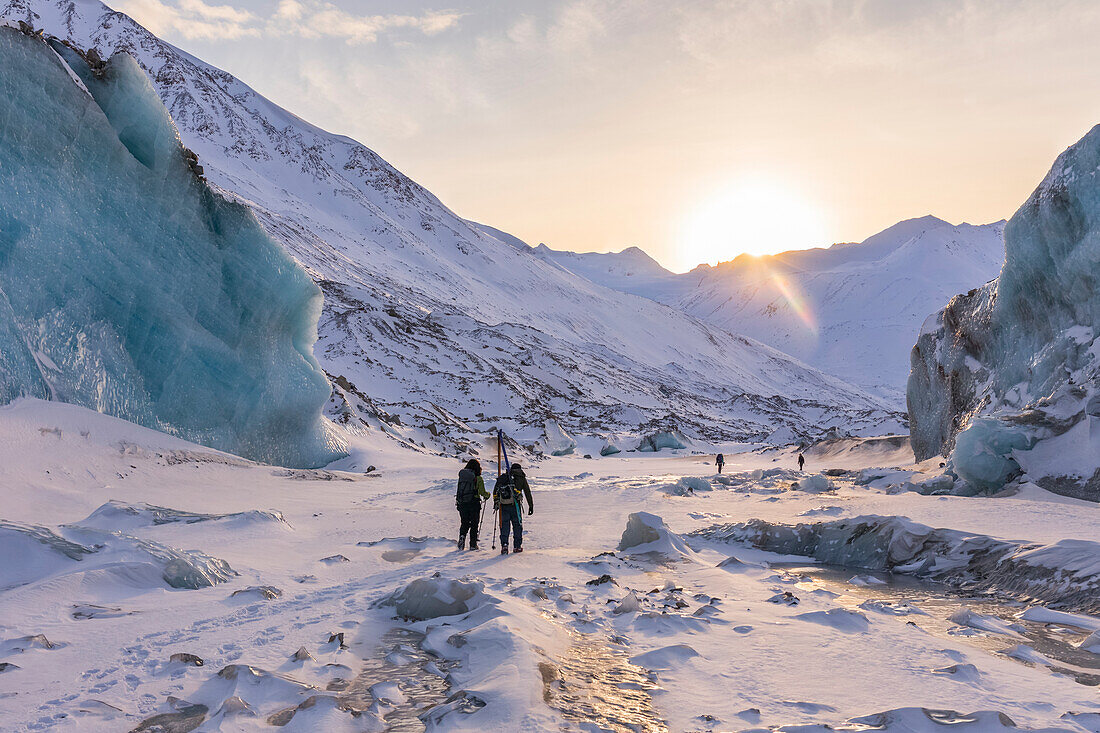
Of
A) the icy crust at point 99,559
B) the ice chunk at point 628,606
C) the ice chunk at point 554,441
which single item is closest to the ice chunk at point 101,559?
the icy crust at point 99,559

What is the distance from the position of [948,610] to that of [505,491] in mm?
6445

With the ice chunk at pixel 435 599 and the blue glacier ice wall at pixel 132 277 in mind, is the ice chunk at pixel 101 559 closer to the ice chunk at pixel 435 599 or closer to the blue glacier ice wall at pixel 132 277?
the ice chunk at pixel 435 599

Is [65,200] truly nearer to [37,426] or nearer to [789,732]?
[37,426]

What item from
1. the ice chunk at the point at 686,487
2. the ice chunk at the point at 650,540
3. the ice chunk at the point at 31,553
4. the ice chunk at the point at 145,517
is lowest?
the ice chunk at the point at 686,487

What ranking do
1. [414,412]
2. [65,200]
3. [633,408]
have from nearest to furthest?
[65,200], [414,412], [633,408]

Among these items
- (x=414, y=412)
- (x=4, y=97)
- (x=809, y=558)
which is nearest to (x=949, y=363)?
(x=809, y=558)

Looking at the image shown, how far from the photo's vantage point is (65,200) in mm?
15461

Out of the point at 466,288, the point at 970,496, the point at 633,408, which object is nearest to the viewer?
the point at 970,496

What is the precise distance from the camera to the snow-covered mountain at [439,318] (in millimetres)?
63938

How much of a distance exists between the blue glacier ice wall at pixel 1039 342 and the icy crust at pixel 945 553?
6.46 meters

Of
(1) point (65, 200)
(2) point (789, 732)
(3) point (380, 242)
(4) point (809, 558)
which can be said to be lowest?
(4) point (809, 558)

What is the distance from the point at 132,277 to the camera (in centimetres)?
1681

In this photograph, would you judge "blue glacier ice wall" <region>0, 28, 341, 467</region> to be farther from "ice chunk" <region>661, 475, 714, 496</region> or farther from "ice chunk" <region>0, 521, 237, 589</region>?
"ice chunk" <region>661, 475, 714, 496</region>

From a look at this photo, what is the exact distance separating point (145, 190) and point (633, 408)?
2666 inches
